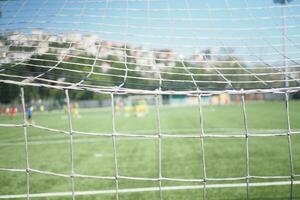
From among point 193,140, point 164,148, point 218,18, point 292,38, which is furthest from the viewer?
point 193,140

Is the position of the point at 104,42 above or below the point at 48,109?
above

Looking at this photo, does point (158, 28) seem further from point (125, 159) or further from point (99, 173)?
point (125, 159)

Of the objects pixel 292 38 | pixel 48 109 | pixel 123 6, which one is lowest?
pixel 48 109

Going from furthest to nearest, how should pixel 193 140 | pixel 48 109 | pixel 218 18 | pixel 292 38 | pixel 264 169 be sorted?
pixel 48 109, pixel 193 140, pixel 264 169, pixel 218 18, pixel 292 38

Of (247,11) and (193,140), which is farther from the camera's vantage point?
(193,140)

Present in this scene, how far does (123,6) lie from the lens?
14.1 feet

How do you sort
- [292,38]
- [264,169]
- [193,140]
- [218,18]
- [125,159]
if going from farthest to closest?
[193,140]
[125,159]
[264,169]
[218,18]
[292,38]

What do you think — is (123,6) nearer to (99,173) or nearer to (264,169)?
(99,173)

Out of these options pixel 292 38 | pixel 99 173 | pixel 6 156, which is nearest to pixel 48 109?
pixel 6 156

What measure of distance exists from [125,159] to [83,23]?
3.49m

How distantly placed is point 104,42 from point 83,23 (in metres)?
0.32

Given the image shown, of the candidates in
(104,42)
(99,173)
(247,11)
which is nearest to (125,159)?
(99,173)

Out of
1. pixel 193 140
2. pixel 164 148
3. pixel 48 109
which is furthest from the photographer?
pixel 48 109

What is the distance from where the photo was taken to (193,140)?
877cm
